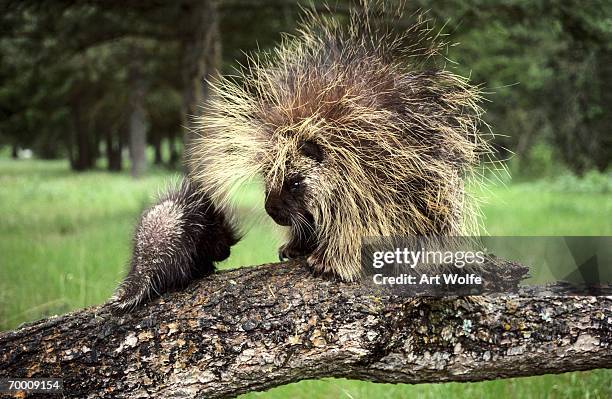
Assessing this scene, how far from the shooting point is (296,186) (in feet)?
7.63

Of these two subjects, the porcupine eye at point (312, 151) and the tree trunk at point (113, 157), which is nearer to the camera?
the porcupine eye at point (312, 151)

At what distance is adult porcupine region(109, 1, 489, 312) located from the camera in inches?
89.6

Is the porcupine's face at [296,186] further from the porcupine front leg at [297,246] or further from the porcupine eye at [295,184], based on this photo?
the porcupine front leg at [297,246]

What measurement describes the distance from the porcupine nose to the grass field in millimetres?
310

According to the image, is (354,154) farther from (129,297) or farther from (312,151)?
(129,297)

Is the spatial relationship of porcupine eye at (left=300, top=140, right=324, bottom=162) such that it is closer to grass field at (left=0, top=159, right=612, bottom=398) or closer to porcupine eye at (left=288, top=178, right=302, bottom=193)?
porcupine eye at (left=288, top=178, right=302, bottom=193)

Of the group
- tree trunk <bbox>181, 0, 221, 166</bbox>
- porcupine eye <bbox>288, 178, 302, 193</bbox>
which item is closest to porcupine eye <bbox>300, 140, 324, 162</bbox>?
porcupine eye <bbox>288, 178, 302, 193</bbox>

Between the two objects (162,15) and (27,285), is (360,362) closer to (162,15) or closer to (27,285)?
(27,285)

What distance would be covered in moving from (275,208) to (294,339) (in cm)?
59

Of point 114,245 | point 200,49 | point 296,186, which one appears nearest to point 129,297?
point 296,186

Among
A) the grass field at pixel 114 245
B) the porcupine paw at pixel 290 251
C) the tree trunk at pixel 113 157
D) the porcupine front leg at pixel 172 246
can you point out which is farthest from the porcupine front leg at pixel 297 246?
the tree trunk at pixel 113 157

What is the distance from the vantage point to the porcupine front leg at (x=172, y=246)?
2.17 metres

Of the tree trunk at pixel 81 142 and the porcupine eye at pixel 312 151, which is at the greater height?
the tree trunk at pixel 81 142

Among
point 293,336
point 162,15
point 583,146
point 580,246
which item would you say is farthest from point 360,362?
point 583,146
